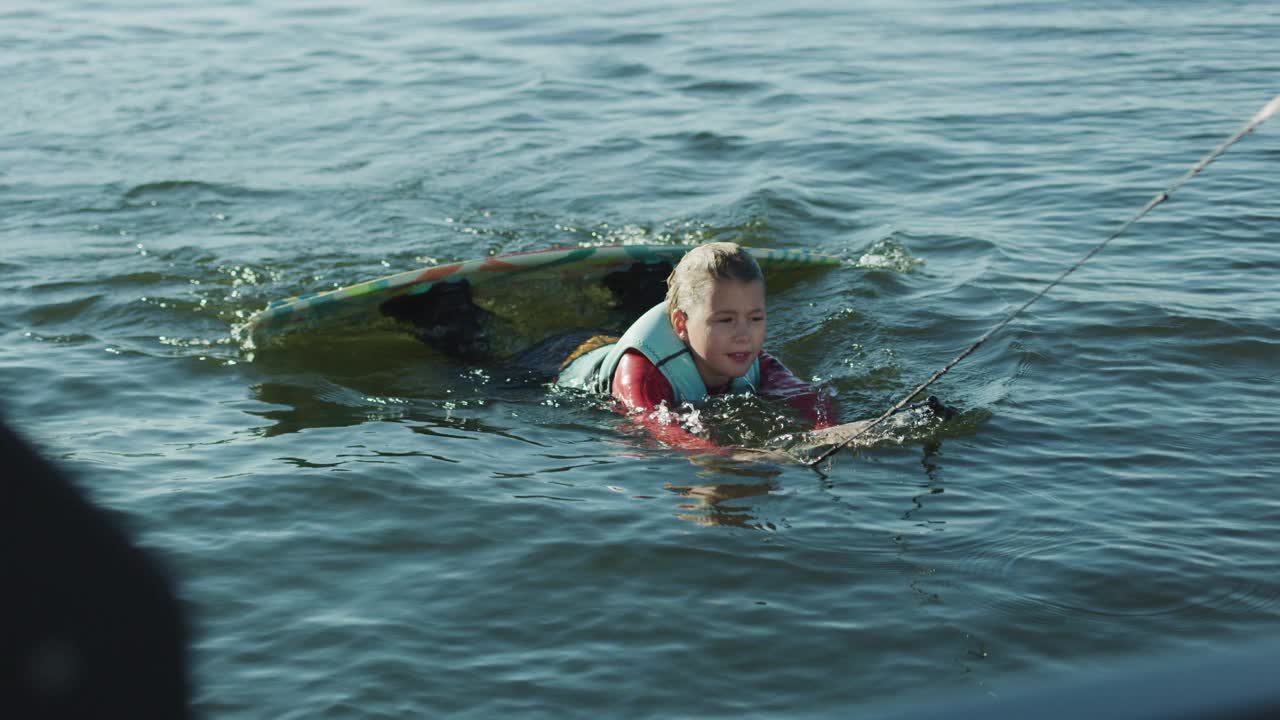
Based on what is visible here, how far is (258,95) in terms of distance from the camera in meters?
14.1

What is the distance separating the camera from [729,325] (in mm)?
5254

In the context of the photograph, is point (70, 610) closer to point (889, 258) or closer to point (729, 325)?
point (729, 325)

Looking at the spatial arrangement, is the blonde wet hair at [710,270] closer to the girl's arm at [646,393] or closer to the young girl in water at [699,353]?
the young girl in water at [699,353]

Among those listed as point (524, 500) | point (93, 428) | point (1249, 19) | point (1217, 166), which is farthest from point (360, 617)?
point (1249, 19)

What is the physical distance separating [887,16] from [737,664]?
15875 mm

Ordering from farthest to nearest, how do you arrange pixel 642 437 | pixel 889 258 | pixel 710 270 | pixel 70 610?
pixel 889 258, pixel 642 437, pixel 710 270, pixel 70 610

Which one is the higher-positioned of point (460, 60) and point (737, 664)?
point (460, 60)

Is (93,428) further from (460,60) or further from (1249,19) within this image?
(1249,19)

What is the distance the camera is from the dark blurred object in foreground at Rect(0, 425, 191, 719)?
0.84 metres

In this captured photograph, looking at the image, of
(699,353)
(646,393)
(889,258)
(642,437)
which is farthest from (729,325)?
(889,258)

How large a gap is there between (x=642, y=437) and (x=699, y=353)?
409 millimetres

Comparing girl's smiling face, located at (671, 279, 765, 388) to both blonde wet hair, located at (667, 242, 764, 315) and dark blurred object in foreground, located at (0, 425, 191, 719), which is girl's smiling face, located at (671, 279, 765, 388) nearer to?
blonde wet hair, located at (667, 242, 764, 315)

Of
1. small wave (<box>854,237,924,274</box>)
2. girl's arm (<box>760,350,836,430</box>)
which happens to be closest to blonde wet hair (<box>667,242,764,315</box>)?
girl's arm (<box>760,350,836,430</box>)

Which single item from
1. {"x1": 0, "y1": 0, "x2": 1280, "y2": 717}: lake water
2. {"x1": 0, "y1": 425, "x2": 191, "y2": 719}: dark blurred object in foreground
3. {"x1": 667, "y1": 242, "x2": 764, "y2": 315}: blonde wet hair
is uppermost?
{"x1": 0, "y1": 425, "x2": 191, "y2": 719}: dark blurred object in foreground
